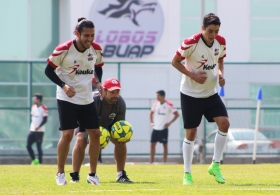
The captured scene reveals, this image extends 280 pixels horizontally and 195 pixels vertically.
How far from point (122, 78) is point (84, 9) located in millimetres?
5957

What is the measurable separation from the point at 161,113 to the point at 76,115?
12.7 meters

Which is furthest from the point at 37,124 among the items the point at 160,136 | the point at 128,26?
the point at 128,26

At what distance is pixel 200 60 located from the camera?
35.8 feet

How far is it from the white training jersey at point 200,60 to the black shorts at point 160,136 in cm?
1223

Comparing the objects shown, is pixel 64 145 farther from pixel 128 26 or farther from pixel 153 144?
pixel 128 26

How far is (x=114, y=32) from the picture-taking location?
2981 cm

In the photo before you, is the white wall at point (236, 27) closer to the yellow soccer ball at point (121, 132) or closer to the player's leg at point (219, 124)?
the yellow soccer ball at point (121, 132)

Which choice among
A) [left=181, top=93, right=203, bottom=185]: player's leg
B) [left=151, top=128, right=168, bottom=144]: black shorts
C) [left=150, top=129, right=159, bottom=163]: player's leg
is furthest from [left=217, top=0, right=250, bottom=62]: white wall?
[left=181, top=93, right=203, bottom=185]: player's leg

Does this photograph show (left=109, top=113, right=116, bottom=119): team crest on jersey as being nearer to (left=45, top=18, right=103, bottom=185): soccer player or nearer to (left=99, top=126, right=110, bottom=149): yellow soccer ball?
(left=99, top=126, right=110, bottom=149): yellow soccer ball

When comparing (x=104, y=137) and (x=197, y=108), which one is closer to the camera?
(x=197, y=108)

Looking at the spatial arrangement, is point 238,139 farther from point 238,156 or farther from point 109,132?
point 109,132

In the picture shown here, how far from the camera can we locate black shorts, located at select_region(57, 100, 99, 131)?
35.1ft

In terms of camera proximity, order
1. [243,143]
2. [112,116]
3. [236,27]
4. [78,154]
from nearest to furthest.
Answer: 1. [78,154]
2. [112,116]
3. [243,143]
4. [236,27]

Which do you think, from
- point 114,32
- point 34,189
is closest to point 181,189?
point 34,189
